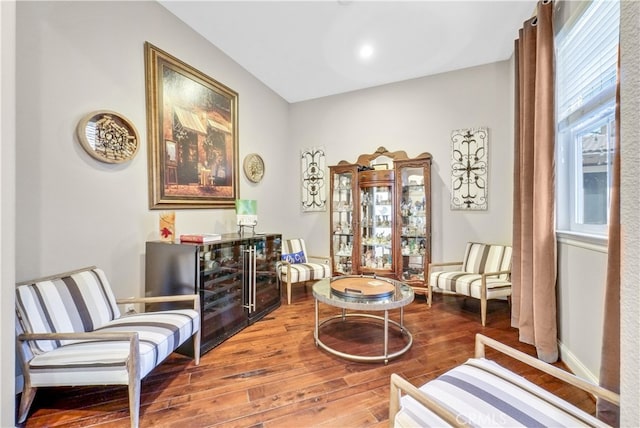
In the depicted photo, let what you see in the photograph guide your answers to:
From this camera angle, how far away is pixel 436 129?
3770mm

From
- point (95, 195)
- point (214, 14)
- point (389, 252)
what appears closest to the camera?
point (95, 195)

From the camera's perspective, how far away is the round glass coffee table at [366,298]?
212cm

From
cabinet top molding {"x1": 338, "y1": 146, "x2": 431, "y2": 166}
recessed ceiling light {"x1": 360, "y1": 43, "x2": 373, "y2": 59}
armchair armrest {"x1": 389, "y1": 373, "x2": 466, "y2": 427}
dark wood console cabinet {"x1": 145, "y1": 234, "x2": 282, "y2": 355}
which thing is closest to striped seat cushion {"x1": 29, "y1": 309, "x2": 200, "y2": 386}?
dark wood console cabinet {"x1": 145, "y1": 234, "x2": 282, "y2": 355}

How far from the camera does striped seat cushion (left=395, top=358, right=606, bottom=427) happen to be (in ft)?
3.38

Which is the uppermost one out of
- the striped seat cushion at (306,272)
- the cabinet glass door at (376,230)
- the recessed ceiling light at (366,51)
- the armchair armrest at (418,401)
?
the recessed ceiling light at (366,51)

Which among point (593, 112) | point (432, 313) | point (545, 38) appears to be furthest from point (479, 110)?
point (432, 313)

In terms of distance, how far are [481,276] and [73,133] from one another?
12.8ft

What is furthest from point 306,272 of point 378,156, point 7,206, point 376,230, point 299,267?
point 7,206

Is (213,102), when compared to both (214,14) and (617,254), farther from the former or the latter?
(617,254)

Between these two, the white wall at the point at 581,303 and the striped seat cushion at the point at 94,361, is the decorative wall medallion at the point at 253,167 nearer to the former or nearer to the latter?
the striped seat cushion at the point at 94,361

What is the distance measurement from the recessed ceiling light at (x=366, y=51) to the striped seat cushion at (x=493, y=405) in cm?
322

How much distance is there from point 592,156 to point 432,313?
6.70ft

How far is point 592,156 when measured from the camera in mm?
2008

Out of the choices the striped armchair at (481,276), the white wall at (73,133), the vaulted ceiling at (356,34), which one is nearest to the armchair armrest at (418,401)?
the striped armchair at (481,276)
